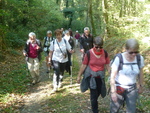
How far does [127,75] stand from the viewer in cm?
341

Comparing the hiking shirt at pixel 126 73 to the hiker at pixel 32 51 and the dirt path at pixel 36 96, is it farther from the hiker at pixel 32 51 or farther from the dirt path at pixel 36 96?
the hiker at pixel 32 51

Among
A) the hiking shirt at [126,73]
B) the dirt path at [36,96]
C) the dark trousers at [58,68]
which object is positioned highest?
the hiking shirt at [126,73]

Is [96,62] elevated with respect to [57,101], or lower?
elevated

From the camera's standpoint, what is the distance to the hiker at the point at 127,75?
3309mm

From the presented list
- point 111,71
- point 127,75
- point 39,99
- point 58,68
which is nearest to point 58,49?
point 58,68

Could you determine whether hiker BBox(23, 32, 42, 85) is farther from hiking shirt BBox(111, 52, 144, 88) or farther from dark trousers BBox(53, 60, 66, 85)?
hiking shirt BBox(111, 52, 144, 88)

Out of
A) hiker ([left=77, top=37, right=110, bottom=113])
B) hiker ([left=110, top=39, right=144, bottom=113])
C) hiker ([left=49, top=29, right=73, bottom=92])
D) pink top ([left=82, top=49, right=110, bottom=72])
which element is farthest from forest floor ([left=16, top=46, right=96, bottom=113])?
hiker ([left=110, top=39, right=144, bottom=113])

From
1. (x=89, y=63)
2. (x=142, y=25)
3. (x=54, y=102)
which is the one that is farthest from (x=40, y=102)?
(x=142, y=25)

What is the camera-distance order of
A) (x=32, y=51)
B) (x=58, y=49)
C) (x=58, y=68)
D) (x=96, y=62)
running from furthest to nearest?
(x=32, y=51)
(x=58, y=68)
(x=58, y=49)
(x=96, y=62)

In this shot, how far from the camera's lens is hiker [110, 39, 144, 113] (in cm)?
331

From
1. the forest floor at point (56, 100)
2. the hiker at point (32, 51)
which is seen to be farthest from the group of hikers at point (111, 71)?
the hiker at point (32, 51)

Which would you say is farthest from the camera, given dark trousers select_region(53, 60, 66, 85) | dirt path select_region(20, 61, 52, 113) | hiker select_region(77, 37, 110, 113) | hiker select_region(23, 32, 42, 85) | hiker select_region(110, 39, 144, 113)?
hiker select_region(23, 32, 42, 85)

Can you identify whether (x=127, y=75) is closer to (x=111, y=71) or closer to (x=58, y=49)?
(x=111, y=71)

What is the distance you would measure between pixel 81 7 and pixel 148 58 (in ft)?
122
